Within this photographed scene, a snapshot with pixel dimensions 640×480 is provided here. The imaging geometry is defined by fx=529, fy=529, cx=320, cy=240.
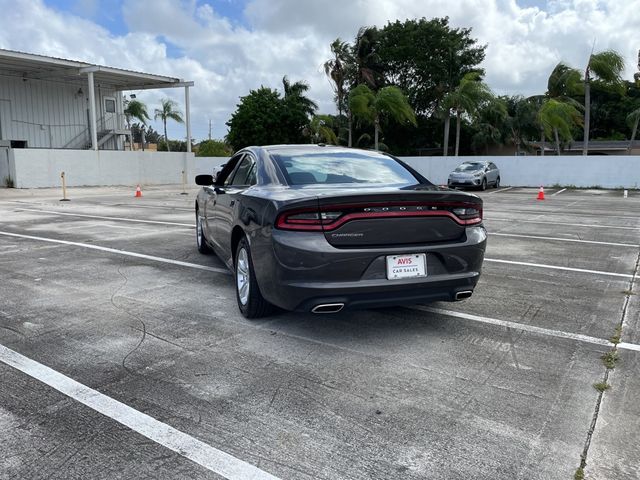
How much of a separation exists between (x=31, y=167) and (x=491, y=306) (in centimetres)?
2455

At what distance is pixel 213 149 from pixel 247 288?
51.7 metres

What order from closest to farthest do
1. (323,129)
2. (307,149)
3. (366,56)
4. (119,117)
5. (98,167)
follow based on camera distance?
(307,149), (98,167), (119,117), (323,129), (366,56)

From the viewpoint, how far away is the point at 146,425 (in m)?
2.86

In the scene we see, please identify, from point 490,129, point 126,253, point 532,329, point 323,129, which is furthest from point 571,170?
point 532,329

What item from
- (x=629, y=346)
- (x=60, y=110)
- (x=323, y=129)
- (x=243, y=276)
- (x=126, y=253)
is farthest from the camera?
(x=323, y=129)

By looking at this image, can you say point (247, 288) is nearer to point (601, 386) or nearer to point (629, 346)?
point (601, 386)

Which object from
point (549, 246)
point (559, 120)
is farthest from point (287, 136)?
point (549, 246)

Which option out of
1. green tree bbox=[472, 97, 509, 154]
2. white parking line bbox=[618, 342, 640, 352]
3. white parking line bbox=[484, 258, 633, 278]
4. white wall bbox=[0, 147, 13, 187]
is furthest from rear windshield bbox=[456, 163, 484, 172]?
white parking line bbox=[618, 342, 640, 352]

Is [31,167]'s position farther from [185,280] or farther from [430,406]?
[430,406]

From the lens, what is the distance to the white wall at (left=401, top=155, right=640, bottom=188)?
26.2 metres

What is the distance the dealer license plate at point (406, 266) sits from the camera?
381 centimetres

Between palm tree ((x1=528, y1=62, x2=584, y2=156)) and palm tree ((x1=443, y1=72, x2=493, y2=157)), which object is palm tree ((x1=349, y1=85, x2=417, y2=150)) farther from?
palm tree ((x1=528, y1=62, x2=584, y2=156))

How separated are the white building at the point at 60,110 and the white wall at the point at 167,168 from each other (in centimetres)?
6

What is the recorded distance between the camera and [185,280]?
6020 millimetres
